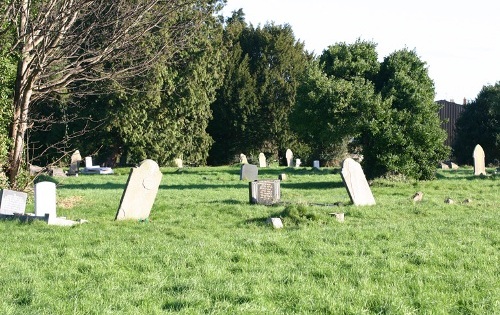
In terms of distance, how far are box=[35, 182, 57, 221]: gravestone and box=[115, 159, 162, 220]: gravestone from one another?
151 centimetres

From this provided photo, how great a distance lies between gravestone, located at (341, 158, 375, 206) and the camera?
17547 millimetres

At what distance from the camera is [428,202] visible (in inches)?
712

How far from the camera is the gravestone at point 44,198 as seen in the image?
13.7 m

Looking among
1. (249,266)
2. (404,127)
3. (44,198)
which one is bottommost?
(249,266)

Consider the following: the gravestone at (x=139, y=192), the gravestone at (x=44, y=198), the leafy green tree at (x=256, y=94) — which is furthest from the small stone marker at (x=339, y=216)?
the leafy green tree at (x=256, y=94)

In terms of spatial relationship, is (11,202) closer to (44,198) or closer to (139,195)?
(44,198)

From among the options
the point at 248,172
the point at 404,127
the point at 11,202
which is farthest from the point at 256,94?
the point at 11,202

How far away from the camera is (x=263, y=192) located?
18016 mm

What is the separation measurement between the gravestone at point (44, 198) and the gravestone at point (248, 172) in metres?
15.3

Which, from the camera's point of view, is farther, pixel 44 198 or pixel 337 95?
pixel 337 95

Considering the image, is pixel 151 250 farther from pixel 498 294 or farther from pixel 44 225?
pixel 498 294

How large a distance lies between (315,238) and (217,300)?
4205mm

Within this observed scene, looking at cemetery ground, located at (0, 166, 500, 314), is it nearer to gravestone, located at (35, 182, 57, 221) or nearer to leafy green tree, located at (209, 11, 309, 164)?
gravestone, located at (35, 182, 57, 221)

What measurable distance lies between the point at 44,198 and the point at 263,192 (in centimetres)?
645
